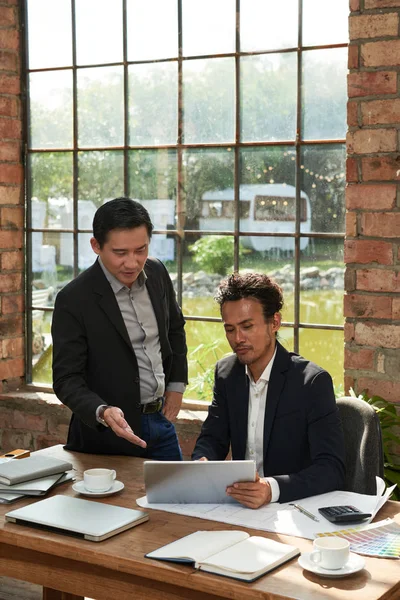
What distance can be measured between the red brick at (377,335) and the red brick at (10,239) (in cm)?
179

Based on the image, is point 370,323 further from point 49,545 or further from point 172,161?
point 49,545

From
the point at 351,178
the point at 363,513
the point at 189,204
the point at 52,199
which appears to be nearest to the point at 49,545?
the point at 363,513

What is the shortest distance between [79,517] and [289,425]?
71 cm

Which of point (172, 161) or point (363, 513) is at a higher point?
point (172, 161)

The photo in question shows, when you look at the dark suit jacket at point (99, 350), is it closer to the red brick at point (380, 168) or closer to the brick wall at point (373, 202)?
the brick wall at point (373, 202)

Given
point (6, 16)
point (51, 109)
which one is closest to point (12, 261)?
point (51, 109)

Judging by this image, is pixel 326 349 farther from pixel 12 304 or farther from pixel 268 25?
pixel 12 304

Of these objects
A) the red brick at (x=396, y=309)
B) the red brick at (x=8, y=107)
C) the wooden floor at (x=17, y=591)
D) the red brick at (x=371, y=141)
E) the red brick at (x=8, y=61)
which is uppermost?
the red brick at (x=8, y=61)

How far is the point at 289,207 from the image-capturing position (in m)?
3.70

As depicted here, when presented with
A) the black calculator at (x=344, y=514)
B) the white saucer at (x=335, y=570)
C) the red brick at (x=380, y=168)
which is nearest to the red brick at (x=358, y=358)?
the red brick at (x=380, y=168)

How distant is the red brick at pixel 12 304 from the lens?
4.25 meters

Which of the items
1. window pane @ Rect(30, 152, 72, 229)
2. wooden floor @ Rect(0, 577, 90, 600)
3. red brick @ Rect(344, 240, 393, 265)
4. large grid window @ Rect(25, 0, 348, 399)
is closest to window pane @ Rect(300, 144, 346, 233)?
large grid window @ Rect(25, 0, 348, 399)

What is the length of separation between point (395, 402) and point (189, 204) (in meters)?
1.29

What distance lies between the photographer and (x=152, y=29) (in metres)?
3.94
